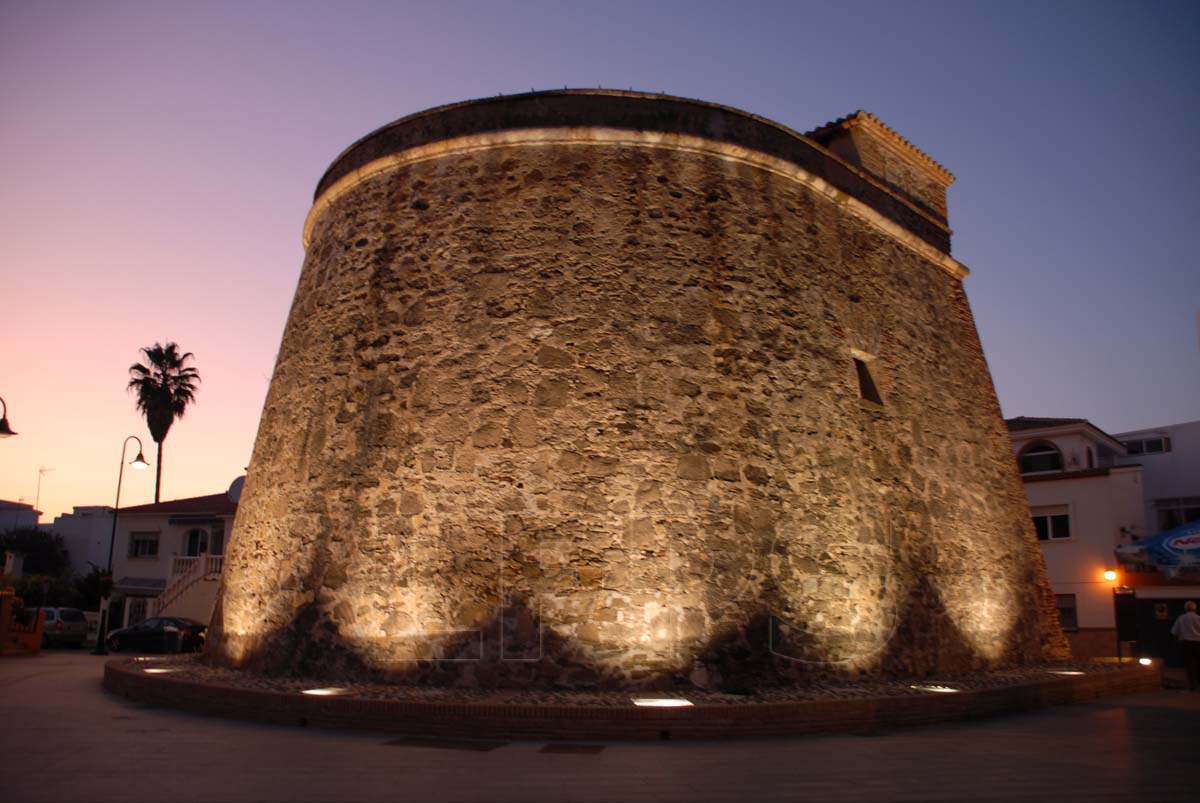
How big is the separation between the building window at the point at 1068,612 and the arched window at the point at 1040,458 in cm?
381

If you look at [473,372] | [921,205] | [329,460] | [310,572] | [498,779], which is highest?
[921,205]

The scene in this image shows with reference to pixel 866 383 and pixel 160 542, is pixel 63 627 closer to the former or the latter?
pixel 160 542

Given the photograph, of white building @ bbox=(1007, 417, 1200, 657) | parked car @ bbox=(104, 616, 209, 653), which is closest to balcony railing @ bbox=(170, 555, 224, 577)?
parked car @ bbox=(104, 616, 209, 653)

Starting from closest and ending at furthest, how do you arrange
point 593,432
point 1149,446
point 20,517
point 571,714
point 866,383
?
point 571,714, point 593,432, point 866,383, point 1149,446, point 20,517

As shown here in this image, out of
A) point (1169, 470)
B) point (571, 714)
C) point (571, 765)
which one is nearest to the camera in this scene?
point (571, 765)

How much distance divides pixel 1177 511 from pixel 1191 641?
14.5 meters

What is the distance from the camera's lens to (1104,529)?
2027 cm

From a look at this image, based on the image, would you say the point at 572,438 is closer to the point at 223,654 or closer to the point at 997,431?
the point at 223,654

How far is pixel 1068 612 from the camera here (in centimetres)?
2050

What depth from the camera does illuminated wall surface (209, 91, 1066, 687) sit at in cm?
807

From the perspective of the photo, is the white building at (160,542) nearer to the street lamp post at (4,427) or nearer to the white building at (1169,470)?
the street lamp post at (4,427)

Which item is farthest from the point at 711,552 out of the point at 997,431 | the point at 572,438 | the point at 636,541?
the point at 997,431

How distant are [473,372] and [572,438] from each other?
129 cm

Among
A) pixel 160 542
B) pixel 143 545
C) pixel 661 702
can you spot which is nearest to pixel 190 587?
pixel 160 542
